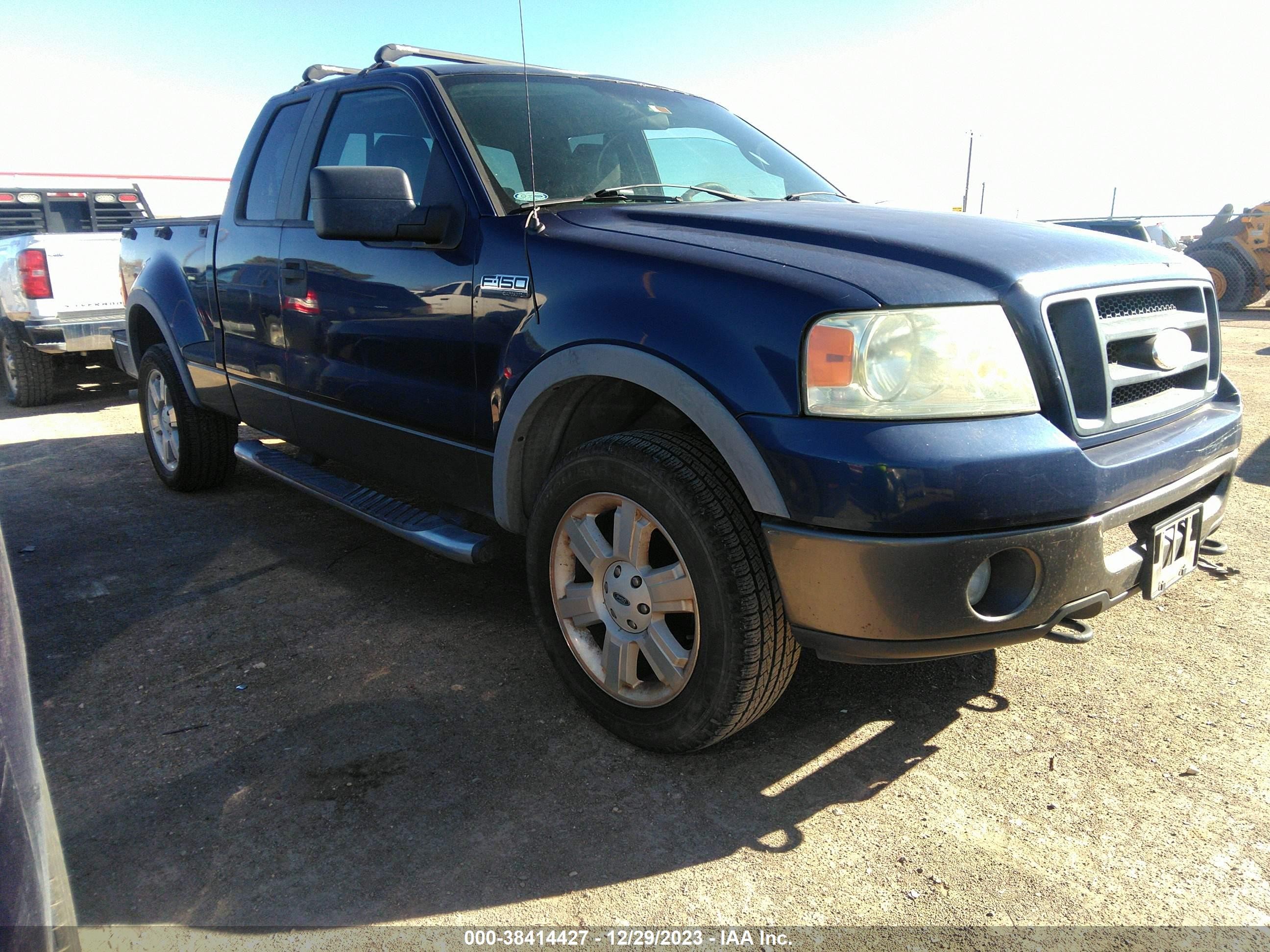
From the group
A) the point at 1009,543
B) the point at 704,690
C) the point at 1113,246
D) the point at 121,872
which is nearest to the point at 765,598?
the point at 704,690

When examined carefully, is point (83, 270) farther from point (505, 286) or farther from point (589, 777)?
point (589, 777)

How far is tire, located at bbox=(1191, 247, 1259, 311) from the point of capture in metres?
15.5

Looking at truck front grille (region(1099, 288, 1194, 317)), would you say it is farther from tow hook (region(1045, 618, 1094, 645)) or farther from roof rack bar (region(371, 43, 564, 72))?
roof rack bar (region(371, 43, 564, 72))

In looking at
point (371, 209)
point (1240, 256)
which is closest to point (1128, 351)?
point (371, 209)

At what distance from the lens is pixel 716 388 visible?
212cm

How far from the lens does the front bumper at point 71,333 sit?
759 cm

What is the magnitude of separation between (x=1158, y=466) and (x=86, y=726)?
303 cm

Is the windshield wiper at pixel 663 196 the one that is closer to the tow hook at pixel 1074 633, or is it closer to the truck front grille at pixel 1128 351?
the truck front grille at pixel 1128 351

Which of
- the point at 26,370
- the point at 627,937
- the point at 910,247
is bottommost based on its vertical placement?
the point at 627,937

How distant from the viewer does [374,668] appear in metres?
3.01

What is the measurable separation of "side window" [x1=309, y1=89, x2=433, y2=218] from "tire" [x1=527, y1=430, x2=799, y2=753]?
1309mm

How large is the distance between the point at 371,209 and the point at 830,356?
5.09ft

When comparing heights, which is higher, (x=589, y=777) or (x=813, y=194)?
(x=813, y=194)

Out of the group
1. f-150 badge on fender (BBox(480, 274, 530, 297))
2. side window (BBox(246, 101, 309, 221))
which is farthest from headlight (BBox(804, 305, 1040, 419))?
side window (BBox(246, 101, 309, 221))
